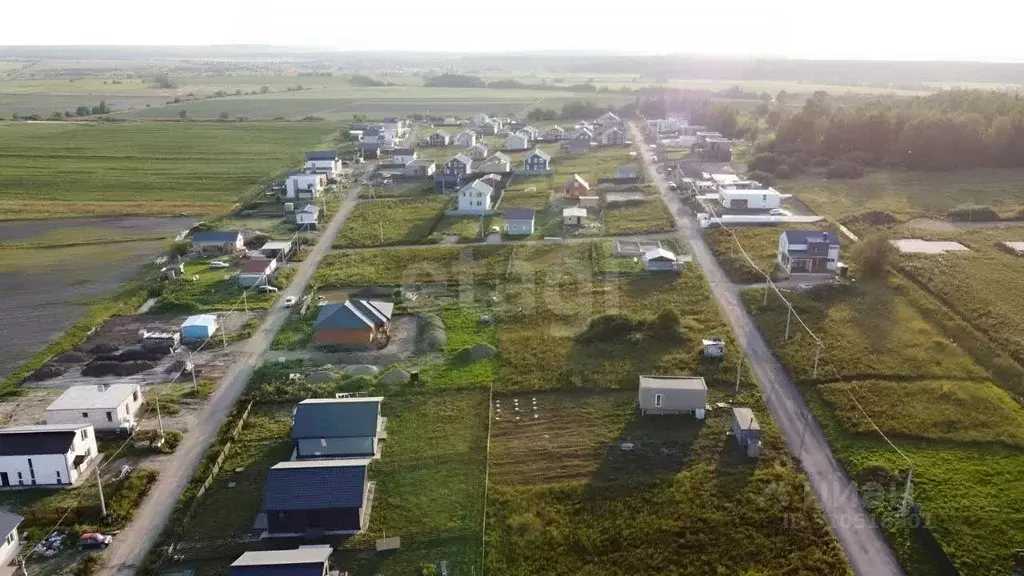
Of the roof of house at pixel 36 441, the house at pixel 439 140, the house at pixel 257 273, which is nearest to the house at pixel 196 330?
the house at pixel 257 273

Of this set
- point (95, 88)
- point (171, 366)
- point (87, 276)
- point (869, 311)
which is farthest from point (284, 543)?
point (95, 88)

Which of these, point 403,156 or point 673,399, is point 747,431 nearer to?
point 673,399

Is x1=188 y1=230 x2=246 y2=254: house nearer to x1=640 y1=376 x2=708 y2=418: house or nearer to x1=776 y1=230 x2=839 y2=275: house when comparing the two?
x1=640 y1=376 x2=708 y2=418: house

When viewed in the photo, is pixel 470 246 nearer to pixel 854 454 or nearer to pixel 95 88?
pixel 854 454

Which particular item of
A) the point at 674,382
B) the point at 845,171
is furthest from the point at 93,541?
the point at 845,171

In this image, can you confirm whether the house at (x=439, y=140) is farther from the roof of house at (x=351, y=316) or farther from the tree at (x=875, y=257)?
→ the tree at (x=875, y=257)

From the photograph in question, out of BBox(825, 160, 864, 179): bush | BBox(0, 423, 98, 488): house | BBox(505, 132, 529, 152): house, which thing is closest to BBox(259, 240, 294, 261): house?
BBox(0, 423, 98, 488): house
